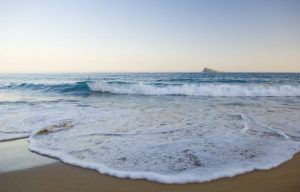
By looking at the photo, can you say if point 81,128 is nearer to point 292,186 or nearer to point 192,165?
point 192,165

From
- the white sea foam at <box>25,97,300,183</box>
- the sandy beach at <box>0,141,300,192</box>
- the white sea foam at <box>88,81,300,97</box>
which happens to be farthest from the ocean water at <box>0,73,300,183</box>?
the white sea foam at <box>88,81,300,97</box>

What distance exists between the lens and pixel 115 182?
3.68m

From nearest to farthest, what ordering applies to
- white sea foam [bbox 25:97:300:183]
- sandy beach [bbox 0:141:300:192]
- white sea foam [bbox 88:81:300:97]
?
sandy beach [bbox 0:141:300:192] → white sea foam [bbox 25:97:300:183] → white sea foam [bbox 88:81:300:97]

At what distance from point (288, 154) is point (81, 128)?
4.45 metres

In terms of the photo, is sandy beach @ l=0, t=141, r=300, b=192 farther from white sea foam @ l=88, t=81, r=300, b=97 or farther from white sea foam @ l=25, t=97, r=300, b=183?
white sea foam @ l=88, t=81, r=300, b=97

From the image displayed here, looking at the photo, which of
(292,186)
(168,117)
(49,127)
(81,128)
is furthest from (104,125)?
(292,186)

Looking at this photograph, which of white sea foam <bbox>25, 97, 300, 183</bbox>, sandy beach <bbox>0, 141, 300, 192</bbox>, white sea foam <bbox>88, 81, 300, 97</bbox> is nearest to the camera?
sandy beach <bbox>0, 141, 300, 192</bbox>

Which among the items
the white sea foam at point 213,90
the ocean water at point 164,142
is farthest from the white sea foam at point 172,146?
the white sea foam at point 213,90

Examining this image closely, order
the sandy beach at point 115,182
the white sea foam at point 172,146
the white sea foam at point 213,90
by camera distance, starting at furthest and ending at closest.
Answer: the white sea foam at point 213,90, the white sea foam at point 172,146, the sandy beach at point 115,182

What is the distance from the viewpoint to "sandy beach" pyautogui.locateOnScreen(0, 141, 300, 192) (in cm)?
347

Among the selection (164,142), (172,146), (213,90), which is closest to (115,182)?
(172,146)

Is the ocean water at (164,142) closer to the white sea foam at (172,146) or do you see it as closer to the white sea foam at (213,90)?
the white sea foam at (172,146)

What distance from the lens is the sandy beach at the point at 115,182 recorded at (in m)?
3.47

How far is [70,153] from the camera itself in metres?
4.91
